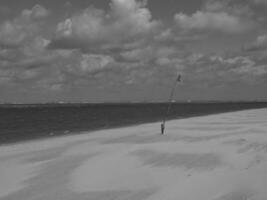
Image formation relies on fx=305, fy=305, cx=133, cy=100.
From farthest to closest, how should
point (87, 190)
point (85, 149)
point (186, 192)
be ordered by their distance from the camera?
point (85, 149), point (87, 190), point (186, 192)

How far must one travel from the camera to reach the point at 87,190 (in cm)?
1071

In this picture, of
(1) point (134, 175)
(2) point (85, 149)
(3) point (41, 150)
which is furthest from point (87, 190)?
(3) point (41, 150)

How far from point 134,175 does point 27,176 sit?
465 cm

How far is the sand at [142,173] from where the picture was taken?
396 inches

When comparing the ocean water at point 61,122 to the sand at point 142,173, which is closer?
the sand at point 142,173

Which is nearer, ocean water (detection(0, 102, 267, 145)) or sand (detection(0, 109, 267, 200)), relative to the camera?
sand (detection(0, 109, 267, 200))

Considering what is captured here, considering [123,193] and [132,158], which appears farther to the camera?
[132,158]

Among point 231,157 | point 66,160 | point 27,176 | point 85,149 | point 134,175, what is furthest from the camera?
point 85,149

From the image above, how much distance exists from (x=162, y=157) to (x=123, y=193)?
556 cm

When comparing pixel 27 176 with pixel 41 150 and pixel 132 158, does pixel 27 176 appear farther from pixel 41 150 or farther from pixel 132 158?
pixel 41 150

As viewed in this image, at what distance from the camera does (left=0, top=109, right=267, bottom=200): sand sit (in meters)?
10.1

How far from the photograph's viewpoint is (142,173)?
1248 cm

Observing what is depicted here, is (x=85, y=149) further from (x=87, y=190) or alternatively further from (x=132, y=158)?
(x=87, y=190)

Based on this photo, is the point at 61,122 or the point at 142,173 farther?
the point at 61,122
